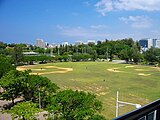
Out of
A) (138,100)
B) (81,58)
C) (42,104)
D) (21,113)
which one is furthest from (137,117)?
(81,58)

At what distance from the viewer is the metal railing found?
0.80m

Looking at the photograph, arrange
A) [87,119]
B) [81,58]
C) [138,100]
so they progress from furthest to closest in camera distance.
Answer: [81,58], [138,100], [87,119]

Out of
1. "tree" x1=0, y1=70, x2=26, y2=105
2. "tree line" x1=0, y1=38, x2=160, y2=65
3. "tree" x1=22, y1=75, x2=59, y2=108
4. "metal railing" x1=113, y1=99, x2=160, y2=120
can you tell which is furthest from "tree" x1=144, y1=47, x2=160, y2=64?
"metal railing" x1=113, y1=99, x2=160, y2=120

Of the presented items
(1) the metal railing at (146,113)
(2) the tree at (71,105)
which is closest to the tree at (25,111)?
(2) the tree at (71,105)

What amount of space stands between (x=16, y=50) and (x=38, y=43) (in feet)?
117

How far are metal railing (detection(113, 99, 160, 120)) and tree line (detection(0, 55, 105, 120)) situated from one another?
388 cm

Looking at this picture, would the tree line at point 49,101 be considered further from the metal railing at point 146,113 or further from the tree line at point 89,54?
the tree line at point 89,54

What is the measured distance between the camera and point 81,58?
1346 inches

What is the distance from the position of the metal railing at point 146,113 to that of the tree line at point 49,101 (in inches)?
153

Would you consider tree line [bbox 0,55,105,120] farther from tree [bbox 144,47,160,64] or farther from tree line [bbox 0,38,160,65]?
tree [bbox 144,47,160,64]

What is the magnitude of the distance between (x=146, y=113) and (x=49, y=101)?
5909mm

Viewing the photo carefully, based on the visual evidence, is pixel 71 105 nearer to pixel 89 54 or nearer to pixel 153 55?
pixel 153 55

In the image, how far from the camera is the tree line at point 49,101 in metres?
5.34

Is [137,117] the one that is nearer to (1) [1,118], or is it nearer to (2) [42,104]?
(1) [1,118]
